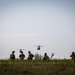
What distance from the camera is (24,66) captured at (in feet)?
59.7

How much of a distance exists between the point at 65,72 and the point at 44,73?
5.32ft

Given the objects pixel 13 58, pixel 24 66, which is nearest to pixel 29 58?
pixel 13 58

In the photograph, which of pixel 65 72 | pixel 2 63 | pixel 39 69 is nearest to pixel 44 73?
pixel 39 69

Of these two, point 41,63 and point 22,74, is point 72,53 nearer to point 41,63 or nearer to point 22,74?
point 41,63

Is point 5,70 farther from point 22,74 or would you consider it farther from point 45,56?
point 45,56

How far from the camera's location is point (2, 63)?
Answer: 18.5 meters

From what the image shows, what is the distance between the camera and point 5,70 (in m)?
18.2

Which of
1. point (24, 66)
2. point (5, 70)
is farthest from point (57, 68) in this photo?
point (5, 70)

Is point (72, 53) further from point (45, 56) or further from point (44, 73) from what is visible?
point (44, 73)

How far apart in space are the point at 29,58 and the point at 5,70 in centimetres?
292

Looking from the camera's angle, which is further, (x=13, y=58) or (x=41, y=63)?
(x=13, y=58)

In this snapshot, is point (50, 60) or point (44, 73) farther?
point (50, 60)

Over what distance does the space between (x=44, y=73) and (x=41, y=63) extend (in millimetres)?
819

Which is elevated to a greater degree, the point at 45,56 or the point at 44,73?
the point at 45,56
